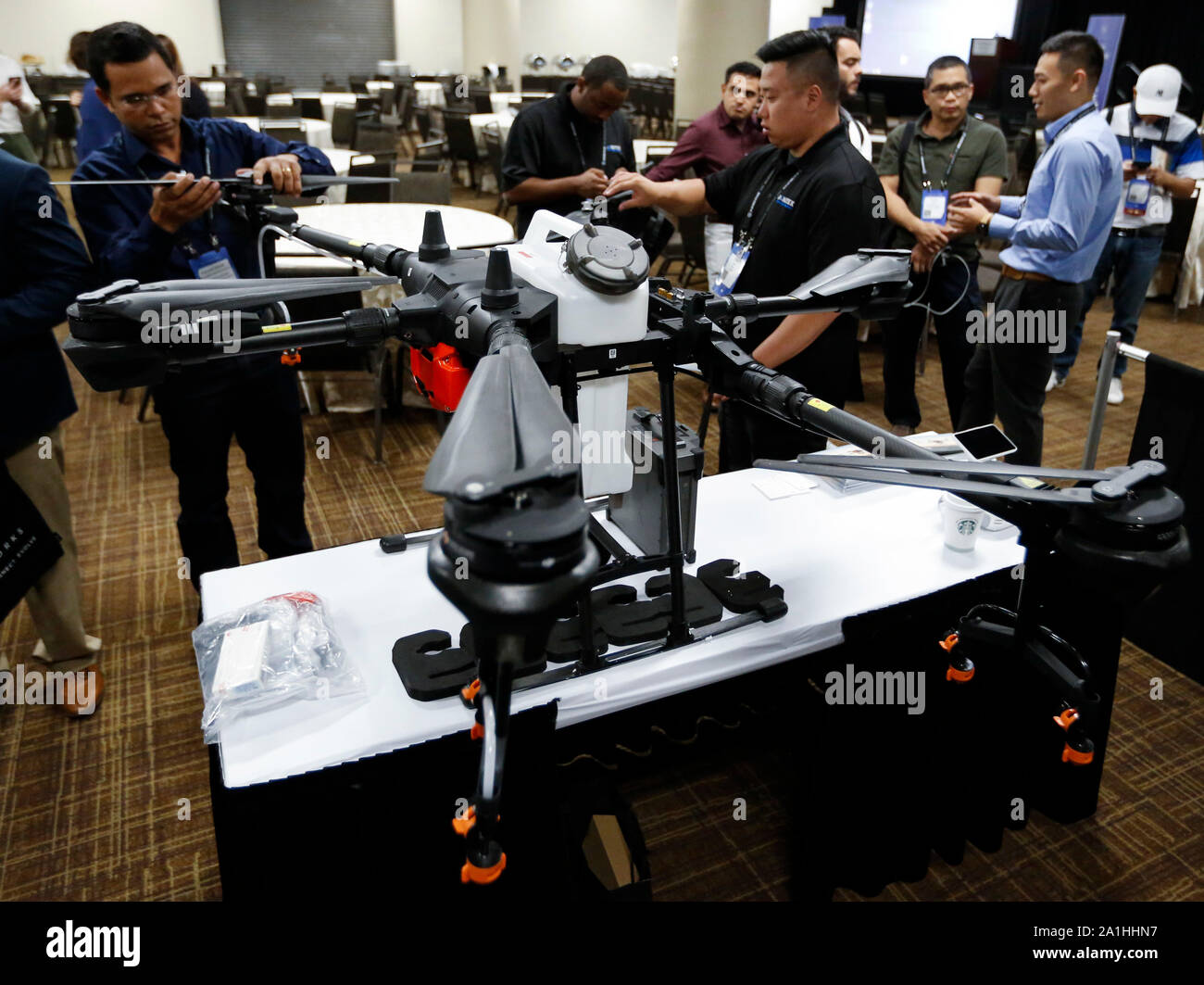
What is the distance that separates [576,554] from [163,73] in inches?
74.5

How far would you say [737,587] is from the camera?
1.49 metres

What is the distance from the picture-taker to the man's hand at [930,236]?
3.22m

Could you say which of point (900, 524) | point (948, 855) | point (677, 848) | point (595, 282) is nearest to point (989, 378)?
point (900, 524)

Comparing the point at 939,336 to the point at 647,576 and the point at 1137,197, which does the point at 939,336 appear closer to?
the point at 1137,197

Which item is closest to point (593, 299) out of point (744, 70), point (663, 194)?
point (663, 194)

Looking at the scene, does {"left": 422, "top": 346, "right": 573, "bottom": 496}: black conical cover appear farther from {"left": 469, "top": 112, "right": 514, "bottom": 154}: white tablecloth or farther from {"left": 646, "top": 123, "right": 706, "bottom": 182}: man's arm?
{"left": 469, "top": 112, "right": 514, "bottom": 154}: white tablecloth

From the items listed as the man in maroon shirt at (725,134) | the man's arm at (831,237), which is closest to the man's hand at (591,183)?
the man in maroon shirt at (725,134)

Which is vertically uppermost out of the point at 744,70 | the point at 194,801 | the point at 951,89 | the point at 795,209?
the point at 744,70

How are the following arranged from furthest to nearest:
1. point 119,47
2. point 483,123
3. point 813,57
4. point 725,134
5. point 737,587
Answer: point 483,123, point 725,134, point 813,57, point 119,47, point 737,587

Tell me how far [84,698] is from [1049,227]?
305cm

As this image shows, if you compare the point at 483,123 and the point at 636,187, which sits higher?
the point at 483,123

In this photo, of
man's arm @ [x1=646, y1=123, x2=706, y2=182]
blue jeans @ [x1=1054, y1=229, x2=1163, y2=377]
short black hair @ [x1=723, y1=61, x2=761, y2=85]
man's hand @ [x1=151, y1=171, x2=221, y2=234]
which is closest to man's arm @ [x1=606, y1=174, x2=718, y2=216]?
man's hand @ [x1=151, y1=171, x2=221, y2=234]

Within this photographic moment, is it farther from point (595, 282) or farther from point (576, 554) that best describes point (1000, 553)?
point (576, 554)

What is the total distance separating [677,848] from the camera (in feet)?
6.27
